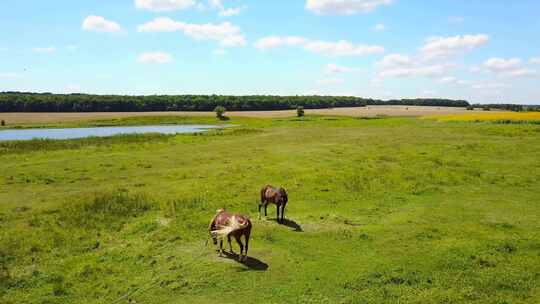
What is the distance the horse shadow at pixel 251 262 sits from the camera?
1382 centimetres

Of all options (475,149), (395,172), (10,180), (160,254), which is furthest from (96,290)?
(475,149)

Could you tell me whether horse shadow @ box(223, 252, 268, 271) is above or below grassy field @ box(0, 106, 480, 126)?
below

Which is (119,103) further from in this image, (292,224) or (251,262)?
(251,262)

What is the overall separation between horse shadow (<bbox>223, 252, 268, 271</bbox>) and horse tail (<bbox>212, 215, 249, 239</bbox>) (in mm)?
1196

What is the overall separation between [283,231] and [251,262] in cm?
341

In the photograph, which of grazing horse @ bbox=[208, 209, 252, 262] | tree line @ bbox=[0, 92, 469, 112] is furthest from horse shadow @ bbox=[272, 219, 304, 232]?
tree line @ bbox=[0, 92, 469, 112]

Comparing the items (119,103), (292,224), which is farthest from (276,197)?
(119,103)

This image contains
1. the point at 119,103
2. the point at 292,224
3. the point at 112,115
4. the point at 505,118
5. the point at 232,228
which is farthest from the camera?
the point at 119,103

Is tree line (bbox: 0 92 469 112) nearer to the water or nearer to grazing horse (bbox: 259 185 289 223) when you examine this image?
the water

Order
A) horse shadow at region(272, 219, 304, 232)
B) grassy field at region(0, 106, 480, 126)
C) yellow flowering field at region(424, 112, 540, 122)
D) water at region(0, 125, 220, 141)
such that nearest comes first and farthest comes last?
horse shadow at region(272, 219, 304, 232) → water at region(0, 125, 220, 141) → yellow flowering field at region(424, 112, 540, 122) → grassy field at region(0, 106, 480, 126)

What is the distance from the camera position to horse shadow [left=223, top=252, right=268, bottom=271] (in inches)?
544

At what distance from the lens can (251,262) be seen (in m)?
14.3

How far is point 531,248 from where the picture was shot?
1548cm

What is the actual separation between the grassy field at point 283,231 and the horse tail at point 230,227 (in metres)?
1.22
